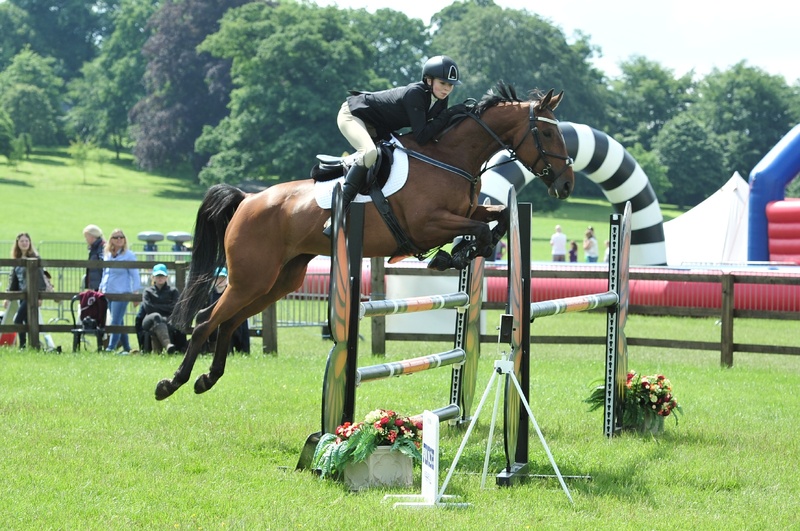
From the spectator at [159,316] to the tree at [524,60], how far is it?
56.7 metres

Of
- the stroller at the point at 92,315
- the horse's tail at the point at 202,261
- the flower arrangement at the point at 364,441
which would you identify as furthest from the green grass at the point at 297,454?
the stroller at the point at 92,315

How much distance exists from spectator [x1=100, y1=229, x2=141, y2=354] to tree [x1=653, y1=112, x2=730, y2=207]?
2583 inches

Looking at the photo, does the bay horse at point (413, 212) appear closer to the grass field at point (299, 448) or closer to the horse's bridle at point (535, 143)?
the horse's bridle at point (535, 143)

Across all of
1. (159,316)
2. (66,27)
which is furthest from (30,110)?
(159,316)

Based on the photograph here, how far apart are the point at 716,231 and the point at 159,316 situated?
57.7 feet

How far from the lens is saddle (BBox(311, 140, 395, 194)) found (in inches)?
275

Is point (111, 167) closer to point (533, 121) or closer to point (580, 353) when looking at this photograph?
point (580, 353)

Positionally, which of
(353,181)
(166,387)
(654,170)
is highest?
(654,170)

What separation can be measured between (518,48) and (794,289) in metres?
55.6

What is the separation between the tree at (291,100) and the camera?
59.8 m

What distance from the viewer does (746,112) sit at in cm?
8169

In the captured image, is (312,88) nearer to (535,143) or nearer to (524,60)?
(524,60)

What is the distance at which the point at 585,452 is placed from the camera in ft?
22.7

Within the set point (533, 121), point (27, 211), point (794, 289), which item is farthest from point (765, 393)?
point (27, 211)
